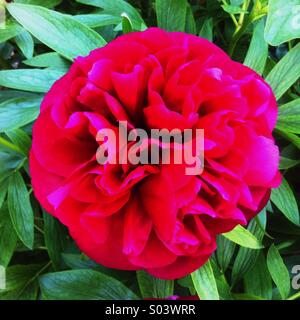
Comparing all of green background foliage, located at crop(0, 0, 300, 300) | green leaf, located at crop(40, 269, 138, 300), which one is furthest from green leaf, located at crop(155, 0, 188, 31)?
green leaf, located at crop(40, 269, 138, 300)

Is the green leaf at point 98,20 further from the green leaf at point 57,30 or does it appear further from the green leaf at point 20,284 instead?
the green leaf at point 20,284

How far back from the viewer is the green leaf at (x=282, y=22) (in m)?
0.31

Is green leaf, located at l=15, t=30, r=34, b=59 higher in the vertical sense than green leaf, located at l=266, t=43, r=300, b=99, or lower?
lower

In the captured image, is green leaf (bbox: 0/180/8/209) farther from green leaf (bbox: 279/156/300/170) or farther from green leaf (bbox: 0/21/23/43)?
green leaf (bbox: 279/156/300/170)

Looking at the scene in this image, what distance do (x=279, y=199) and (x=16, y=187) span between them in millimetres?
210

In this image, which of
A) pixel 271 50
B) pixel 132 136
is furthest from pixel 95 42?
pixel 271 50

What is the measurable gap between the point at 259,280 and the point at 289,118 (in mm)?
142

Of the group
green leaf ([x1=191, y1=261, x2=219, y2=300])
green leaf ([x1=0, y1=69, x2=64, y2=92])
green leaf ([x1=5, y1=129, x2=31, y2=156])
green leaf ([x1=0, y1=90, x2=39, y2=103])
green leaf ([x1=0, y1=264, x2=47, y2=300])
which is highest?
green leaf ([x1=0, y1=69, x2=64, y2=92])

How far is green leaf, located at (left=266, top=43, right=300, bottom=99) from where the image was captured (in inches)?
14.9

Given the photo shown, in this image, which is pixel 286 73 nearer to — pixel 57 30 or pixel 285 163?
pixel 285 163

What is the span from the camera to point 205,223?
290 millimetres

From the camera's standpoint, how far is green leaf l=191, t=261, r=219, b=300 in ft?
1.08

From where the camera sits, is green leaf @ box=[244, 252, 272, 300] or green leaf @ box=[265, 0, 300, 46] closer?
green leaf @ box=[265, 0, 300, 46]

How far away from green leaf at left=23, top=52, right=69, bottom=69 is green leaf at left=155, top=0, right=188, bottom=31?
8 cm
